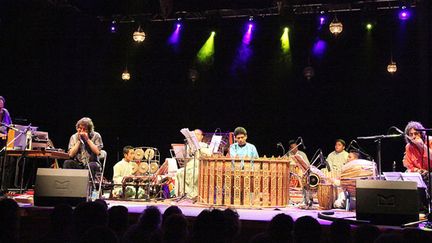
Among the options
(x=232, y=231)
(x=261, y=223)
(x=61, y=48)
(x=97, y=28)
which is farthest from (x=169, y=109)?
(x=232, y=231)

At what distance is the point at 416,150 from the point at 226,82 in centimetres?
1015

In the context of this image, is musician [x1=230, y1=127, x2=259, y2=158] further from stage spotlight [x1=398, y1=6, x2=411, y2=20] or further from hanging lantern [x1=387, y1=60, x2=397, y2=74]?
stage spotlight [x1=398, y1=6, x2=411, y2=20]

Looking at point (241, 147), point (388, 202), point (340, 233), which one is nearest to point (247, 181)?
point (241, 147)

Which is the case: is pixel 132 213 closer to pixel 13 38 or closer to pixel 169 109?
pixel 13 38

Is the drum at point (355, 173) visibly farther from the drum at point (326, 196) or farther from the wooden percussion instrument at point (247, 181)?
the wooden percussion instrument at point (247, 181)

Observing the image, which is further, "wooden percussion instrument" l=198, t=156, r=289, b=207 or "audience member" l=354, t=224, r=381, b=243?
"wooden percussion instrument" l=198, t=156, r=289, b=207

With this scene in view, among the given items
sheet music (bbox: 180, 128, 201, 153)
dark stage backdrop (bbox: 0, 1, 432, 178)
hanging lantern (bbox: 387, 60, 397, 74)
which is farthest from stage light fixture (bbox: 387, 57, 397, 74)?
sheet music (bbox: 180, 128, 201, 153)

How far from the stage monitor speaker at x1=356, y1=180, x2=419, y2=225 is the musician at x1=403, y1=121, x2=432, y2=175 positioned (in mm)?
2018

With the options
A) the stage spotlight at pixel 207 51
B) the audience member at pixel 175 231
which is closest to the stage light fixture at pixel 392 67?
the stage spotlight at pixel 207 51

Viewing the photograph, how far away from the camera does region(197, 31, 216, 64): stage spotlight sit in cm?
1733

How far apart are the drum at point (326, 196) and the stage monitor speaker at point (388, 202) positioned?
102 inches

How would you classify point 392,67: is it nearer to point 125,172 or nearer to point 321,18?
point 321,18

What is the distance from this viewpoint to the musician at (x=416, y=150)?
7.55 meters

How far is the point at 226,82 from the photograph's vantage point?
682 inches
